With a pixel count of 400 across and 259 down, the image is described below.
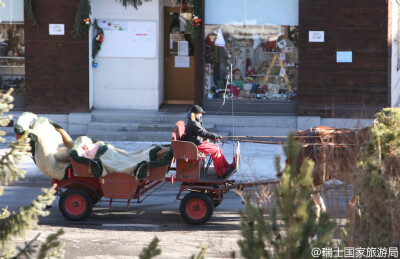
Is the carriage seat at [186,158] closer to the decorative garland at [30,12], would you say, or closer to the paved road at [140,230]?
the paved road at [140,230]

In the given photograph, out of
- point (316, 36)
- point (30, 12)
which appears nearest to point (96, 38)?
point (30, 12)

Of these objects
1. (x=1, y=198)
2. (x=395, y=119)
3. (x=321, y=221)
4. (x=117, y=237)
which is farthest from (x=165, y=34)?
(x=321, y=221)

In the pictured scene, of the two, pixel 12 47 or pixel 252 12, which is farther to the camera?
pixel 12 47

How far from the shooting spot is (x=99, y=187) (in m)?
10.0

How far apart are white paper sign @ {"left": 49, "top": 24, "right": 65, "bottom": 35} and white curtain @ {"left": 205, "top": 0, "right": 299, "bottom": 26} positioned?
3.76 metres

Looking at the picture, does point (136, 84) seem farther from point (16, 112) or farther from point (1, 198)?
point (1, 198)

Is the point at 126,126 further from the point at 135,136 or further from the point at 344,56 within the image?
the point at 344,56

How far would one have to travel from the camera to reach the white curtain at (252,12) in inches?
645

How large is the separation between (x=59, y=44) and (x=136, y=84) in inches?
89.3

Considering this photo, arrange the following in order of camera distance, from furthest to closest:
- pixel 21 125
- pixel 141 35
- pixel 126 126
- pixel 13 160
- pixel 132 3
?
pixel 141 35
pixel 132 3
pixel 126 126
pixel 21 125
pixel 13 160

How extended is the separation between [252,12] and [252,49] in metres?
0.98

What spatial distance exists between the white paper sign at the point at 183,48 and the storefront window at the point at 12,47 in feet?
13.9

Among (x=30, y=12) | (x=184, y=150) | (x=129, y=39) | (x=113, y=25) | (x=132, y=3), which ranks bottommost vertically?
(x=184, y=150)

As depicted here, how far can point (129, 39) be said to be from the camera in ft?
55.8
